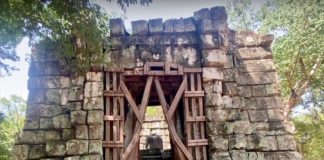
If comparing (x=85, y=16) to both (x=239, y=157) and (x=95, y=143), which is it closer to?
(x=95, y=143)

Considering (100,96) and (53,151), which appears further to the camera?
(100,96)

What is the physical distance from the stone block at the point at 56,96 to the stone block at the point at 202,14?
235 cm

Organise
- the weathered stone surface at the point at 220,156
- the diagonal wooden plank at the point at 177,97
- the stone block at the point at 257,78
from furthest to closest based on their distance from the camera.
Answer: the stone block at the point at 257,78
the diagonal wooden plank at the point at 177,97
the weathered stone surface at the point at 220,156

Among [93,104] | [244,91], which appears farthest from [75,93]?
[244,91]

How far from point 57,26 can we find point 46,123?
4.65 ft

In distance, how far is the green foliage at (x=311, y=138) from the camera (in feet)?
41.0

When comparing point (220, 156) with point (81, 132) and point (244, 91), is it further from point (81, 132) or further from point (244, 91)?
point (81, 132)

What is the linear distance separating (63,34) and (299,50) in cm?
881

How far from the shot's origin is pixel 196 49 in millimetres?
4980

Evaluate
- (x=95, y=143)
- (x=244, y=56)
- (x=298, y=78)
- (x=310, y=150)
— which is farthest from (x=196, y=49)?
(x=310, y=150)

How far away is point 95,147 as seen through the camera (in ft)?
14.1

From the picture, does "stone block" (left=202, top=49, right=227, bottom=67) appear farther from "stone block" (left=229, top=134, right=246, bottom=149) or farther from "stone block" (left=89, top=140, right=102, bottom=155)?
"stone block" (left=89, top=140, right=102, bottom=155)

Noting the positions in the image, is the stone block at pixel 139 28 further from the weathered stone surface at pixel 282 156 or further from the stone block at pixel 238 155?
the weathered stone surface at pixel 282 156

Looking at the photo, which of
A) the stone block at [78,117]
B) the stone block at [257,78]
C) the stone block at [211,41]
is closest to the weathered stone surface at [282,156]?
the stone block at [257,78]
